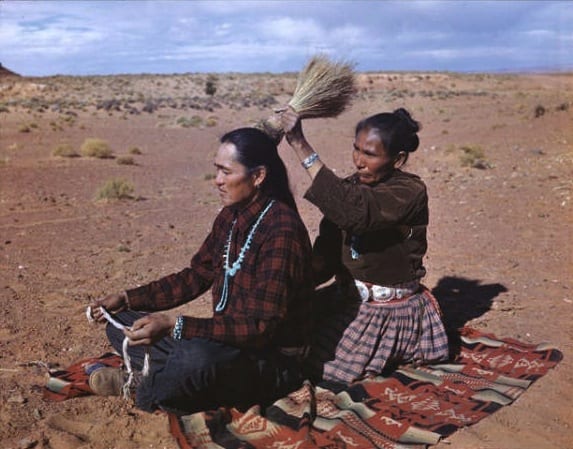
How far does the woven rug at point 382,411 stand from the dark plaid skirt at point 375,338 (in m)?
0.09

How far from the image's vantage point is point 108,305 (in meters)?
3.39

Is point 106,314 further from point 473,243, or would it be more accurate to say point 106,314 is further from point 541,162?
point 541,162

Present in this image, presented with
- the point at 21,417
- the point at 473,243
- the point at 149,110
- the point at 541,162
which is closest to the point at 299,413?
the point at 21,417

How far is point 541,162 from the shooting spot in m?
11.9

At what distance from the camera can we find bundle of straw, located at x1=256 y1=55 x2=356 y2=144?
3.61 m

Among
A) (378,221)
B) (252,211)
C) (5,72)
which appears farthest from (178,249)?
(5,72)

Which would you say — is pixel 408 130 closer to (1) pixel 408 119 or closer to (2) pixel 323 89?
(1) pixel 408 119

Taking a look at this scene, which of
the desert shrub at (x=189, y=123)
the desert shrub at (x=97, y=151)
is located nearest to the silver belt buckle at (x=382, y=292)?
the desert shrub at (x=97, y=151)

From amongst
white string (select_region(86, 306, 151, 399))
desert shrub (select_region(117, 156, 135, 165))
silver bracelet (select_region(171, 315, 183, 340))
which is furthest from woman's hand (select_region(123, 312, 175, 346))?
desert shrub (select_region(117, 156, 135, 165))

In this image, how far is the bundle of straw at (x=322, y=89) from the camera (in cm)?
361

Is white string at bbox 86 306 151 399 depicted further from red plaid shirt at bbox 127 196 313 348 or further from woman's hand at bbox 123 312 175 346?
red plaid shirt at bbox 127 196 313 348

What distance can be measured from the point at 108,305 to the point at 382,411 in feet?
4.85

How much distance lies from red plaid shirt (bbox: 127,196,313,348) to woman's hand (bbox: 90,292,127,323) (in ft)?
1.69

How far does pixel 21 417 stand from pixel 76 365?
54 centimetres
